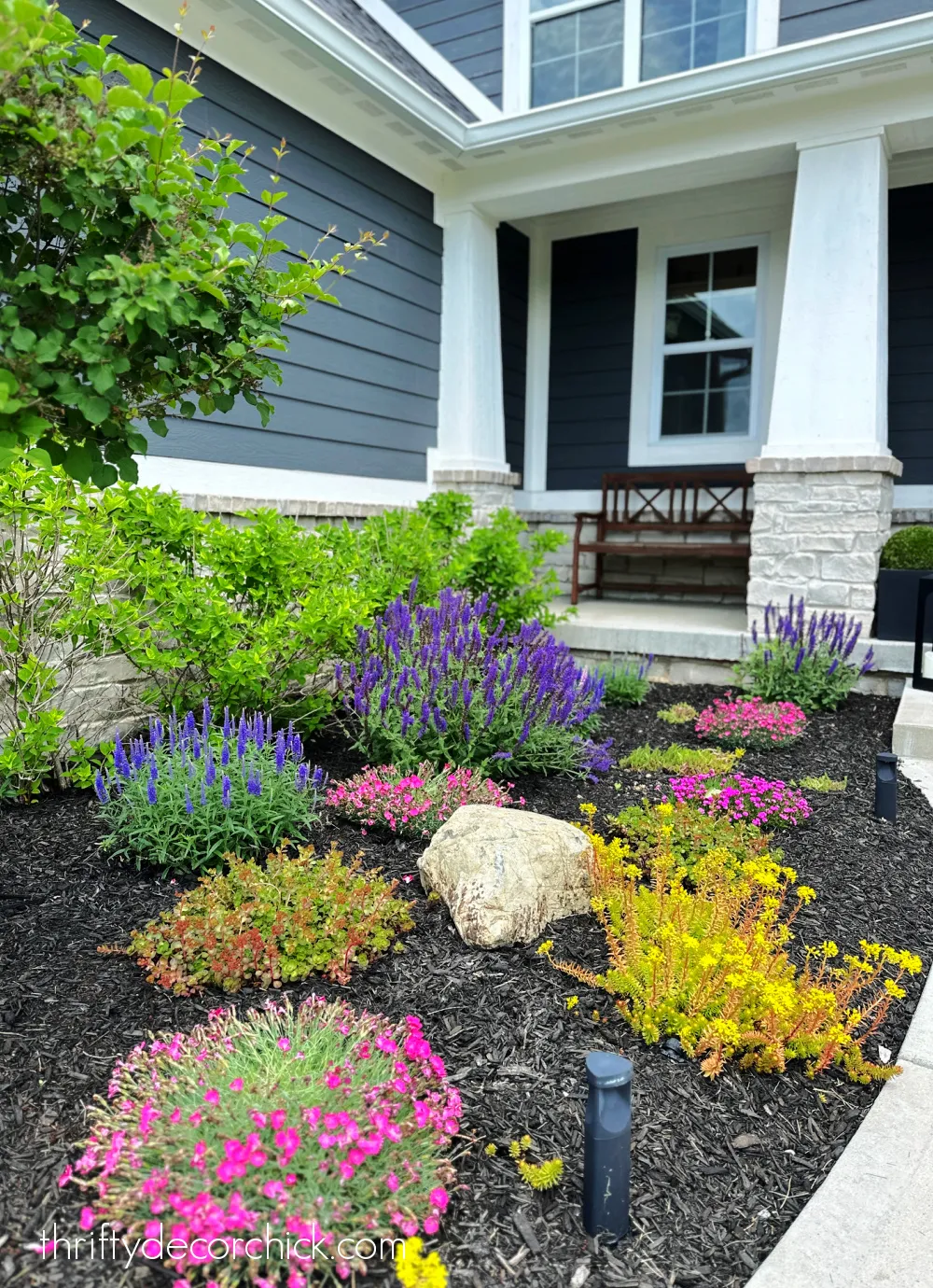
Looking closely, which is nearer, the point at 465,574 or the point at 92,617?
the point at 92,617

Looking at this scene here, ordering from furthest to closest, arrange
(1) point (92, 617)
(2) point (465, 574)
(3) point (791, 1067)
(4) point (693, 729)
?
(2) point (465, 574) < (4) point (693, 729) < (1) point (92, 617) < (3) point (791, 1067)

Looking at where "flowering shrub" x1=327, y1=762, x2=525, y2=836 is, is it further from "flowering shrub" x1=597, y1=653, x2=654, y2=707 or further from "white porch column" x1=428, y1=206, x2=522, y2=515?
"white porch column" x1=428, y1=206, x2=522, y2=515

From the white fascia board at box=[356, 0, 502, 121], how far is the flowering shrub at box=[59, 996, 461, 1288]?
7.25 meters

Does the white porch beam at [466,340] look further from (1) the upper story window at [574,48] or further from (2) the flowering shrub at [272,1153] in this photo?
(2) the flowering shrub at [272,1153]

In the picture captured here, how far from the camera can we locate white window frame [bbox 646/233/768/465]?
23.9ft

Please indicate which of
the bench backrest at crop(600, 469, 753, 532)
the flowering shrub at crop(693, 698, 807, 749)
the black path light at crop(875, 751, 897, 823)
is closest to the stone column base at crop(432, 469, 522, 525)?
the bench backrest at crop(600, 469, 753, 532)

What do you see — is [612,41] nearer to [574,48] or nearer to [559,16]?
[574,48]

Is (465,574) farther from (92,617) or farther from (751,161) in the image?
(751,161)

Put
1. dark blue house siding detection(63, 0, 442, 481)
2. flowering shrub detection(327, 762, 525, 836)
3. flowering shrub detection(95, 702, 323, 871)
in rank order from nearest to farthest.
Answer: flowering shrub detection(95, 702, 323, 871), flowering shrub detection(327, 762, 525, 836), dark blue house siding detection(63, 0, 442, 481)

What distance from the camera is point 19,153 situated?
1.50m

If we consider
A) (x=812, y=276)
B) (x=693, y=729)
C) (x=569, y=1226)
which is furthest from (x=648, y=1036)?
(x=812, y=276)

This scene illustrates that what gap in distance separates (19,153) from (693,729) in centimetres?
410

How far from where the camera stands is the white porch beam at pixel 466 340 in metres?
6.76

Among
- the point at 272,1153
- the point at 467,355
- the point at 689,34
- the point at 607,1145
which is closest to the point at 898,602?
the point at 467,355
